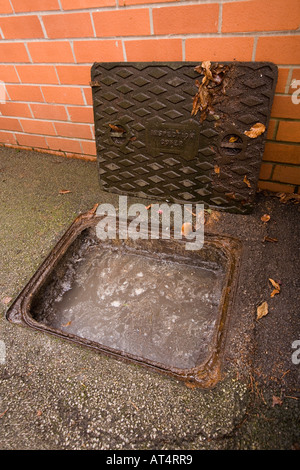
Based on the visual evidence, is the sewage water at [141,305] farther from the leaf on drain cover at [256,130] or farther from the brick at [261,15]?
the brick at [261,15]

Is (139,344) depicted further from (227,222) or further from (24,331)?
(227,222)

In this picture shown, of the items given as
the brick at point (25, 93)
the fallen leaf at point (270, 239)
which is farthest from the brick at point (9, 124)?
the fallen leaf at point (270, 239)

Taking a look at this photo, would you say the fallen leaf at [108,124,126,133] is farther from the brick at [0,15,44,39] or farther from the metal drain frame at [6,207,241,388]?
the brick at [0,15,44,39]

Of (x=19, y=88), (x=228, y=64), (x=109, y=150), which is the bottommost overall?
(x=109, y=150)

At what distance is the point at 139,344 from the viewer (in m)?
1.32

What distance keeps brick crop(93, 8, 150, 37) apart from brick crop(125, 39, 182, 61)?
5cm

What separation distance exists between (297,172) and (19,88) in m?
2.21

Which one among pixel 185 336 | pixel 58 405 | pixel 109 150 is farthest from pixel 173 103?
pixel 58 405

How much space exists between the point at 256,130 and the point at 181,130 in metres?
0.41

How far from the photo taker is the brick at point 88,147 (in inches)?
91.0

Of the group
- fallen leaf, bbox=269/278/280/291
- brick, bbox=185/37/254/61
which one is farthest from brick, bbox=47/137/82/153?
fallen leaf, bbox=269/278/280/291

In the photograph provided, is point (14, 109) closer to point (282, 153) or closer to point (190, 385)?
point (282, 153)

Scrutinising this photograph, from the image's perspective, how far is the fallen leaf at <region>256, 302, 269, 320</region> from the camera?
1.23 meters

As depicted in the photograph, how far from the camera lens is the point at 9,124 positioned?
8.42 feet
